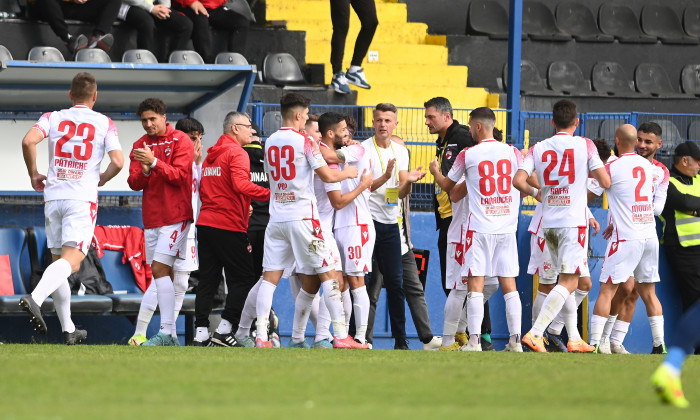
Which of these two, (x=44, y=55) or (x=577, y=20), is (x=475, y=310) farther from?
(x=577, y=20)

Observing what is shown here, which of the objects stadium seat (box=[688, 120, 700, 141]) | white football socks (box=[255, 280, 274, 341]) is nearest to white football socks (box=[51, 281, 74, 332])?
white football socks (box=[255, 280, 274, 341])

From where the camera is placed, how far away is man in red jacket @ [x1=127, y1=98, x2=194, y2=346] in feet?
30.4

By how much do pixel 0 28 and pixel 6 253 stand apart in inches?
132

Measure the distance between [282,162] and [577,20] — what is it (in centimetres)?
1077

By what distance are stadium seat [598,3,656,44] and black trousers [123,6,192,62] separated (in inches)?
307

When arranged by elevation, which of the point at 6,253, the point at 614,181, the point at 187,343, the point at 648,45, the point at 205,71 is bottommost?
the point at 187,343

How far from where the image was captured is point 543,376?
6.25 meters

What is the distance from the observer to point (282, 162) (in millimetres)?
8711

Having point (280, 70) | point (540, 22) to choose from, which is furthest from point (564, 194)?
point (540, 22)

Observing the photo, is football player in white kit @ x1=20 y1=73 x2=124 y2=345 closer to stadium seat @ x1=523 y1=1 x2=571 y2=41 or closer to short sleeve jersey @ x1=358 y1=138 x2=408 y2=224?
short sleeve jersey @ x1=358 y1=138 x2=408 y2=224

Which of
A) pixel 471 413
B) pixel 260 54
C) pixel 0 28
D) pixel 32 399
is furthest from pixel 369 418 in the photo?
pixel 260 54

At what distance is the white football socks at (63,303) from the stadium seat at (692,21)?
517 inches

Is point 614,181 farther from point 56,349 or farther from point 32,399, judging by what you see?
point 32,399

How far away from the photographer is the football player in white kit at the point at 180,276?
9.52m
